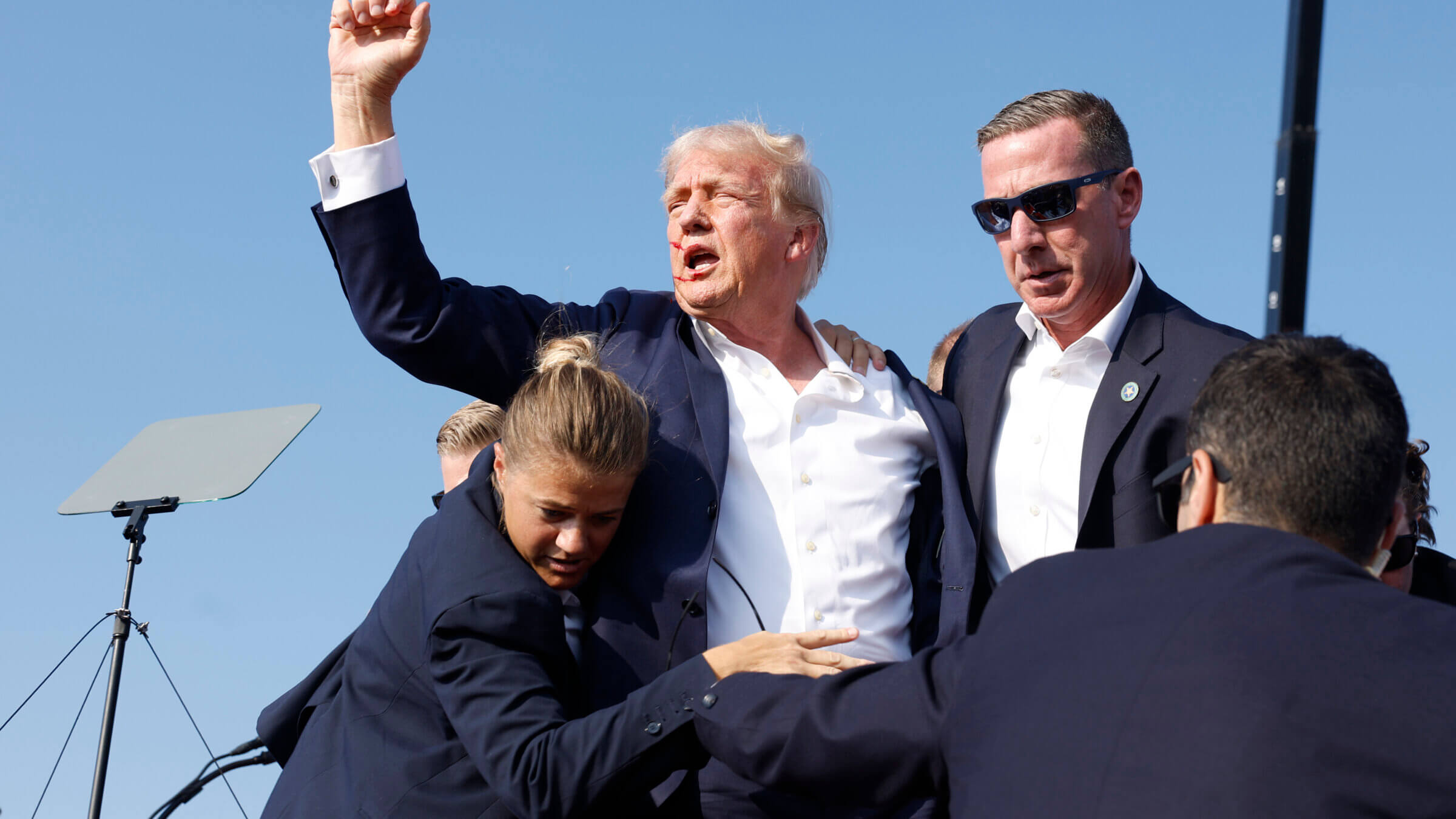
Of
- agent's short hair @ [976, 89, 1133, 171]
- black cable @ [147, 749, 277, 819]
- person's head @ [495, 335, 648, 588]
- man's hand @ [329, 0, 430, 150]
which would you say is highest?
man's hand @ [329, 0, 430, 150]

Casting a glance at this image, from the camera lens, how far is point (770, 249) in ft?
13.7

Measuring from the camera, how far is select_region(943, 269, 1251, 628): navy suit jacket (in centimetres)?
368

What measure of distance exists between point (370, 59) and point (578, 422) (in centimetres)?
118

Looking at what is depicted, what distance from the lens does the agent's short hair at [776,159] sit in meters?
4.24

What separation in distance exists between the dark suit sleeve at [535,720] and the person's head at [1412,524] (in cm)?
187

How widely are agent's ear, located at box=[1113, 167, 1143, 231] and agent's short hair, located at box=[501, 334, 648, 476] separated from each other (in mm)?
1635

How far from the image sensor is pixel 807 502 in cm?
376

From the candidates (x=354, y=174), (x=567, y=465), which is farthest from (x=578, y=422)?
(x=354, y=174)

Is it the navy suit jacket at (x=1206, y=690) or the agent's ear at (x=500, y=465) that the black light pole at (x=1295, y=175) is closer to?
the navy suit jacket at (x=1206, y=690)

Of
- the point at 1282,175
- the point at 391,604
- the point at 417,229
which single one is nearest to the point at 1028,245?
the point at 1282,175

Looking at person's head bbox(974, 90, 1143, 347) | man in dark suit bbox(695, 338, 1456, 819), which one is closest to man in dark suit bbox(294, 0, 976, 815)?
person's head bbox(974, 90, 1143, 347)

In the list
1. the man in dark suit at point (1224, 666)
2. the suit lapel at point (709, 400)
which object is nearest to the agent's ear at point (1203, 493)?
the man in dark suit at point (1224, 666)

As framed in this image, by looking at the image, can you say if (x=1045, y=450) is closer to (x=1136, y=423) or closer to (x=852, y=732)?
(x=1136, y=423)

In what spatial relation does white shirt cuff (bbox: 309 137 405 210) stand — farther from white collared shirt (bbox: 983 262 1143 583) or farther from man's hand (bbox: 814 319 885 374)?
white collared shirt (bbox: 983 262 1143 583)
